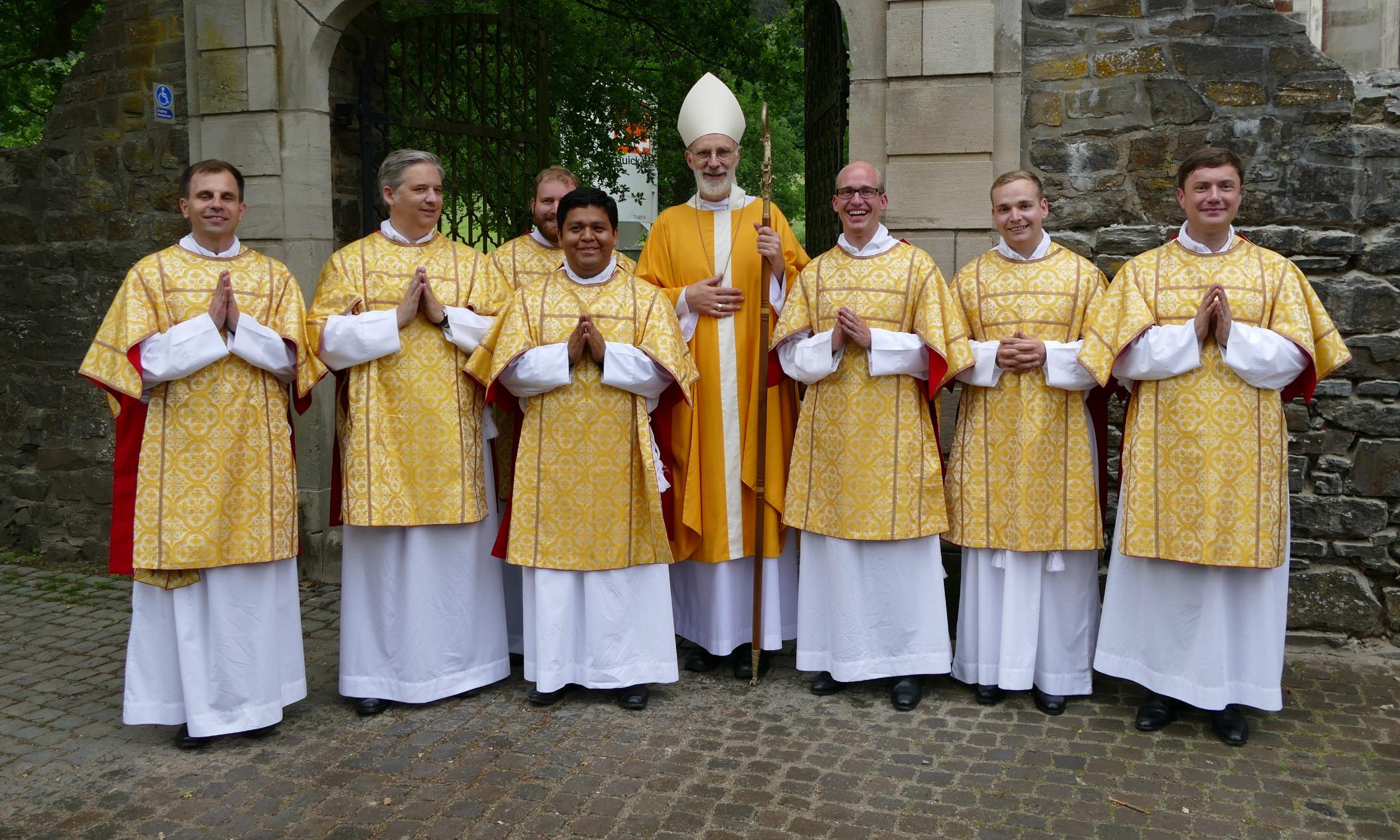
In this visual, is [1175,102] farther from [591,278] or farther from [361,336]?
[361,336]

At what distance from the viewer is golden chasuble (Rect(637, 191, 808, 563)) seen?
14.2 feet

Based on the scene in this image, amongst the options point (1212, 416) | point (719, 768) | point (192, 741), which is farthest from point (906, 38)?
point (192, 741)

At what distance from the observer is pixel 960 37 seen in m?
4.77

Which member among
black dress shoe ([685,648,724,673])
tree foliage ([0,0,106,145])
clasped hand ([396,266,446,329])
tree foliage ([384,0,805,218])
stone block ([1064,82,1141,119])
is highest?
tree foliage ([384,0,805,218])

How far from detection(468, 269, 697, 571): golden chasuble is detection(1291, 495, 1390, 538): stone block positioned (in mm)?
2596

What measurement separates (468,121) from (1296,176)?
388cm

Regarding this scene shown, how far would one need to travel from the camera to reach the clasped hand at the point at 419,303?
397cm

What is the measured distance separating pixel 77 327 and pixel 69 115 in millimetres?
1112

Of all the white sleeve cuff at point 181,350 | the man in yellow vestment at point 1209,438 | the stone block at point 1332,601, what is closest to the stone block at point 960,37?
the man in yellow vestment at point 1209,438

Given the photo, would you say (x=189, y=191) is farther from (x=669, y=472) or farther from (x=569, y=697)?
(x=569, y=697)

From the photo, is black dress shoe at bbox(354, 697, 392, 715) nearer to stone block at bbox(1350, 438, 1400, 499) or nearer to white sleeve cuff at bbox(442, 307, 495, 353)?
white sleeve cuff at bbox(442, 307, 495, 353)

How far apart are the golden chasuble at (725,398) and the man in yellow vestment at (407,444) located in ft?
2.41

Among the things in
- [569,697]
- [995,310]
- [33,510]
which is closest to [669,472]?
[569,697]

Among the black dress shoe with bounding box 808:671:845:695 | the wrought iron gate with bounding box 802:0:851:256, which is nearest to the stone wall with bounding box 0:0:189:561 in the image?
the wrought iron gate with bounding box 802:0:851:256
